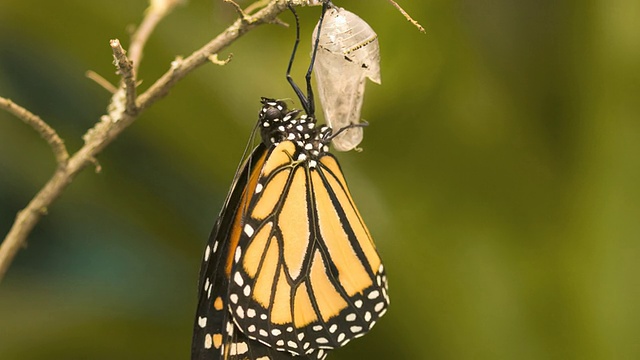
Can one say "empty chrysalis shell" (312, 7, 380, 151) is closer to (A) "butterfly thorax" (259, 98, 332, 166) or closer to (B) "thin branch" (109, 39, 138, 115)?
(A) "butterfly thorax" (259, 98, 332, 166)

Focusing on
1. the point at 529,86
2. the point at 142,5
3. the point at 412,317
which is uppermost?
the point at 142,5

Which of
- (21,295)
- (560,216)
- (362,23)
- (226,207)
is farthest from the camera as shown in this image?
(21,295)

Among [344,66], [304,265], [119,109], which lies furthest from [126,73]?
[304,265]

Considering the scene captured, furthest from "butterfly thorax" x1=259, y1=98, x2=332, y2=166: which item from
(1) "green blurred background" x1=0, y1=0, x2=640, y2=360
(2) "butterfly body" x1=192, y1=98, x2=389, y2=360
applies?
(1) "green blurred background" x1=0, y1=0, x2=640, y2=360

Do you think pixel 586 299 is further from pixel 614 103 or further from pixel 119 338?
pixel 119 338

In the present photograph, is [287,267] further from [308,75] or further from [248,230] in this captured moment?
[308,75]

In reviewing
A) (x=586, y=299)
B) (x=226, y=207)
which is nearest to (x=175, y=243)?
(x=226, y=207)

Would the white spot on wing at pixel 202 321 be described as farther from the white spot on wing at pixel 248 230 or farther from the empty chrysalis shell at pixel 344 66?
the empty chrysalis shell at pixel 344 66
